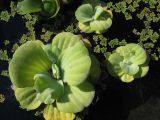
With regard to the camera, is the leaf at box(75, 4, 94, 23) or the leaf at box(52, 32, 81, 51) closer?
the leaf at box(52, 32, 81, 51)

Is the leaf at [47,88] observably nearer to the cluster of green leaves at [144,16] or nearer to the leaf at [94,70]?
the leaf at [94,70]

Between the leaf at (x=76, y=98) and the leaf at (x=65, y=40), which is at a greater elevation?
the leaf at (x=65, y=40)

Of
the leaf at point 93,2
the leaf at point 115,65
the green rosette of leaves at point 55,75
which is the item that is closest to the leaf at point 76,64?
the green rosette of leaves at point 55,75

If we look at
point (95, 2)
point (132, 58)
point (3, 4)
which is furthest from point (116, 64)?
point (3, 4)

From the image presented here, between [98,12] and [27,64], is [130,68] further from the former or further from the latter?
[27,64]

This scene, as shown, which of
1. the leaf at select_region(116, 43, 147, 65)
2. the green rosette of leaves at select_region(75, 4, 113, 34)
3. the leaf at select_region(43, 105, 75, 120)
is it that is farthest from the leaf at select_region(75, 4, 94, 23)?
the leaf at select_region(43, 105, 75, 120)

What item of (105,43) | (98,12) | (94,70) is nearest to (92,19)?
(98,12)

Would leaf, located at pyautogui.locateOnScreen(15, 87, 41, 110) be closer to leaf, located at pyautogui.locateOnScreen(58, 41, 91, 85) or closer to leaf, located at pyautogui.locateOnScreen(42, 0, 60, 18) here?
leaf, located at pyautogui.locateOnScreen(58, 41, 91, 85)
